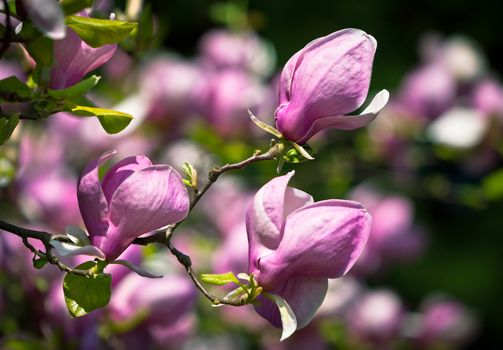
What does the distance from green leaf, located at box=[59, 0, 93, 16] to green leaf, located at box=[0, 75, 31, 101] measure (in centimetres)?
5

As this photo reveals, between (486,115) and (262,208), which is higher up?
(262,208)

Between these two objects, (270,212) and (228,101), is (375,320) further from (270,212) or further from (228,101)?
(270,212)

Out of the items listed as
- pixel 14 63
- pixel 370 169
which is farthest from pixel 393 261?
pixel 14 63

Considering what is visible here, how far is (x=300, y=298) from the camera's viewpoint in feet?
2.05

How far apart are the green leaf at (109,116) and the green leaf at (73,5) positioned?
0.22ft

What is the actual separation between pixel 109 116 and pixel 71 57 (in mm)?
45

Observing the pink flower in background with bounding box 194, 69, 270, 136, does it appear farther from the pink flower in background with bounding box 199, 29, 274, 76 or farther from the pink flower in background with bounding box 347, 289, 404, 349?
the pink flower in background with bounding box 347, 289, 404, 349

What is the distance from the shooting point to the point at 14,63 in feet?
5.71

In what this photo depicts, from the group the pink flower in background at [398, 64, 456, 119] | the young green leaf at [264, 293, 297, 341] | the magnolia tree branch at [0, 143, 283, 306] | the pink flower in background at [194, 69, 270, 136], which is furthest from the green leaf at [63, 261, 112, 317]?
the pink flower in background at [398, 64, 456, 119]

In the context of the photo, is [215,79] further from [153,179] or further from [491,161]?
[153,179]

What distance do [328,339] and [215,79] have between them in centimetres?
43

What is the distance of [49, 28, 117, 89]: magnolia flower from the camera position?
619mm

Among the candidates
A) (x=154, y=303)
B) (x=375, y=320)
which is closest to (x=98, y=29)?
(x=154, y=303)

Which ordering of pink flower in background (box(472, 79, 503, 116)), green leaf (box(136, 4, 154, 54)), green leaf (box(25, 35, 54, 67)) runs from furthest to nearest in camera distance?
1. pink flower in background (box(472, 79, 503, 116))
2. green leaf (box(136, 4, 154, 54))
3. green leaf (box(25, 35, 54, 67))
